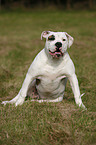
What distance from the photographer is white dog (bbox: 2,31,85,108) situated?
305 cm

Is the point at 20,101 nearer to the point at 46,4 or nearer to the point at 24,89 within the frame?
the point at 24,89

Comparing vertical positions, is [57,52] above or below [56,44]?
below

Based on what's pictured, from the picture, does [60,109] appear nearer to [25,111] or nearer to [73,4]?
[25,111]

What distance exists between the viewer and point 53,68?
319 centimetres

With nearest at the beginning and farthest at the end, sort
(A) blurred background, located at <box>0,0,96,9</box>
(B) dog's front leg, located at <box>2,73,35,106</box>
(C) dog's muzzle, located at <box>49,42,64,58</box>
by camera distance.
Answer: (C) dog's muzzle, located at <box>49,42,64,58</box>
(B) dog's front leg, located at <box>2,73,35,106</box>
(A) blurred background, located at <box>0,0,96,9</box>

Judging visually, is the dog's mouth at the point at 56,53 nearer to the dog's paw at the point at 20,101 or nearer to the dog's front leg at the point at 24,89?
the dog's front leg at the point at 24,89

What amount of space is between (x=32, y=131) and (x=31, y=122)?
19cm

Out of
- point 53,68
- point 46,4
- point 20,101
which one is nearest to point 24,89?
point 20,101

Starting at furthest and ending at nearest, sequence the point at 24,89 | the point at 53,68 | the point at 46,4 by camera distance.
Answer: the point at 46,4 → the point at 24,89 → the point at 53,68

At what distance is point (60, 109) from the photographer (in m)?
3.09

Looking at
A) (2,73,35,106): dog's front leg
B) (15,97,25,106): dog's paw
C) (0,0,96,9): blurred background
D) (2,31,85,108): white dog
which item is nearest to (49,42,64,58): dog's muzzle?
(2,31,85,108): white dog

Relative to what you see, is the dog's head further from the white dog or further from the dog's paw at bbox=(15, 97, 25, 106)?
the dog's paw at bbox=(15, 97, 25, 106)

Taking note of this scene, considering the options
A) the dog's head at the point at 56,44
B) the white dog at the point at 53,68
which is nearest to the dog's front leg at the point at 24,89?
the white dog at the point at 53,68

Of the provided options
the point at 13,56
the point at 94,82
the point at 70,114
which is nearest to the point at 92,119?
the point at 70,114
